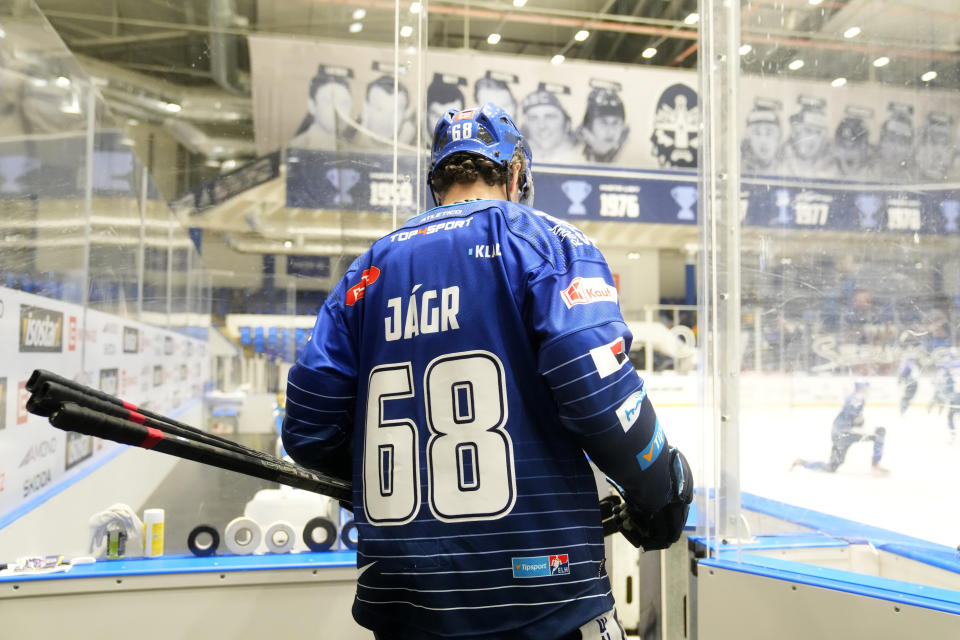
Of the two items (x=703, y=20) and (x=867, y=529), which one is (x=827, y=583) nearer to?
(x=867, y=529)

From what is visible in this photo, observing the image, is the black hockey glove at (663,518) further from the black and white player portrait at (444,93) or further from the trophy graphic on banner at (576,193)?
the trophy graphic on banner at (576,193)

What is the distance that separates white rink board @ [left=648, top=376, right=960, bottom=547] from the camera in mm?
1547

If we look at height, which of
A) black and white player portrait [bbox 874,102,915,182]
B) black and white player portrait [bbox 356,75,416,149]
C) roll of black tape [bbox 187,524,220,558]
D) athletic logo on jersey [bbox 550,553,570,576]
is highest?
black and white player portrait [bbox 356,75,416,149]

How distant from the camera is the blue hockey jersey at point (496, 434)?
3.33 ft

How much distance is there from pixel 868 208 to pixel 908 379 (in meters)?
0.37

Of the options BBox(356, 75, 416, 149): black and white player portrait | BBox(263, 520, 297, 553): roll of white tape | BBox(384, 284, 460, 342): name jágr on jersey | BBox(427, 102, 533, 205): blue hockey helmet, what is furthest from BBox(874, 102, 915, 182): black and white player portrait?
BBox(263, 520, 297, 553): roll of white tape

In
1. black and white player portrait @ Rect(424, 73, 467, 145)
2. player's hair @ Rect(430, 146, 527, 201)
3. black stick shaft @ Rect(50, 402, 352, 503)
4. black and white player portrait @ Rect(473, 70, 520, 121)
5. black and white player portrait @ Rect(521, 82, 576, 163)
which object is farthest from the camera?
black and white player portrait @ Rect(521, 82, 576, 163)

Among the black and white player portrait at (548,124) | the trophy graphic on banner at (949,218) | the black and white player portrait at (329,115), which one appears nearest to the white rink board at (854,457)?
the trophy graphic on banner at (949,218)

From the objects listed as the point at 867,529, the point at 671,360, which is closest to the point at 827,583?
the point at 867,529

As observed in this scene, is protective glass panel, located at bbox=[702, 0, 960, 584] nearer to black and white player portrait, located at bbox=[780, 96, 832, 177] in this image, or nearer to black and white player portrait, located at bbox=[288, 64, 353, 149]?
black and white player portrait, located at bbox=[780, 96, 832, 177]

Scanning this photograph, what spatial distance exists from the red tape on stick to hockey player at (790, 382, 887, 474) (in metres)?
1.33

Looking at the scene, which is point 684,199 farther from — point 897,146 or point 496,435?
point 496,435

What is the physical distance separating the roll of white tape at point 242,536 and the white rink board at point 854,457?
42.9 inches

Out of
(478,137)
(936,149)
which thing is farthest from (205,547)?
(936,149)
